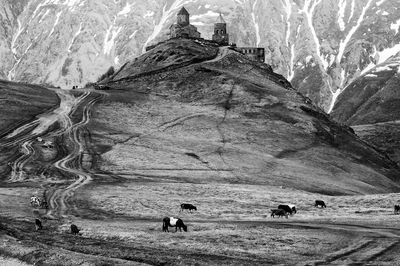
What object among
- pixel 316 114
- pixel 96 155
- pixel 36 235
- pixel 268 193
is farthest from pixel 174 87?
pixel 36 235

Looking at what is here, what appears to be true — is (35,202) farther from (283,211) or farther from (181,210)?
(283,211)

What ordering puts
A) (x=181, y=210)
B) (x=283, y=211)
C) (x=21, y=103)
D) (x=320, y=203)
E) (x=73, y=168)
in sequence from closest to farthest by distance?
(x=283, y=211), (x=181, y=210), (x=320, y=203), (x=73, y=168), (x=21, y=103)

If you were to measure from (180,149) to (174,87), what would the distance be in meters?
58.4

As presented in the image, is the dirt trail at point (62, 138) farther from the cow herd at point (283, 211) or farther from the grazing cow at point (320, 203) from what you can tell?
the grazing cow at point (320, 203)

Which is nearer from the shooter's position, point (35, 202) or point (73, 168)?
point (35, 202)

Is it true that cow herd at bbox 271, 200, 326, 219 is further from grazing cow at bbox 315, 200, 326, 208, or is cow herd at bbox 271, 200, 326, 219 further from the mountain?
the mountain

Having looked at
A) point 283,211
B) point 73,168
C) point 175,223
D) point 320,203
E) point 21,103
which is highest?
point 21,103

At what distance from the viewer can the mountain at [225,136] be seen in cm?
11994

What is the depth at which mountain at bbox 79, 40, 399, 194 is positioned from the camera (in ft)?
393

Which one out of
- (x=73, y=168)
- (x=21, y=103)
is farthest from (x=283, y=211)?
(x=21, y=103)

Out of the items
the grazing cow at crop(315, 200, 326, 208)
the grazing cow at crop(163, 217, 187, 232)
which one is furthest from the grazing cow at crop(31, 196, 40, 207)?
the grazing cow at crop(315, 200, 326, 208)

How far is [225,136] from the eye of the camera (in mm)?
148750

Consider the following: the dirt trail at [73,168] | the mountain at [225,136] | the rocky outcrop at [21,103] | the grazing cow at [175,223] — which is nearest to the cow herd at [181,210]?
the grazing cow at [175,223]

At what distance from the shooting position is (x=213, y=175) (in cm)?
11556
